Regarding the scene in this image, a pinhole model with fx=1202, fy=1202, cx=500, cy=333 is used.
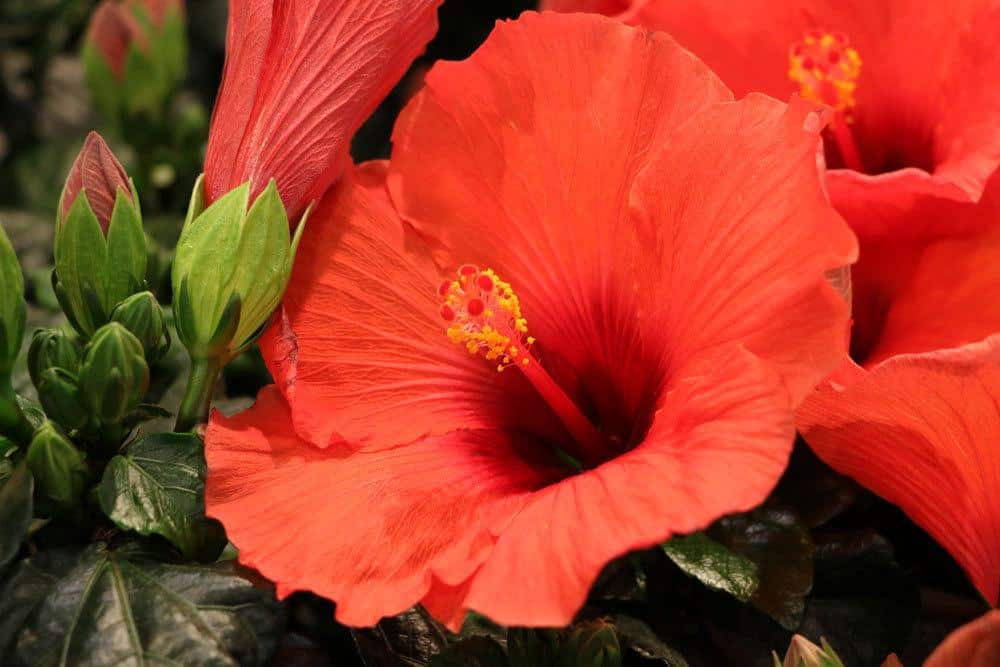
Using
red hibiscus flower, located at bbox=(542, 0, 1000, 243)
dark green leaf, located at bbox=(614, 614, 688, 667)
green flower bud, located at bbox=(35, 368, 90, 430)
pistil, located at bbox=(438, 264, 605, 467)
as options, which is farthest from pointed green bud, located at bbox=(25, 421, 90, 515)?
red hibiscus flower, located at bbox=(542, 0, 1000, 243)

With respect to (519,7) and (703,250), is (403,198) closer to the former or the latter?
(703,250)

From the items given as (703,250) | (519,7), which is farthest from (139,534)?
(519,7)

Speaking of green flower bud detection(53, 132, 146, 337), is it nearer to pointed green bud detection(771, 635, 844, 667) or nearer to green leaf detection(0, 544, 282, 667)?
green leaf detection(0, 544, 282, 667)

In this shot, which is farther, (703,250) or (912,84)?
(912,84)

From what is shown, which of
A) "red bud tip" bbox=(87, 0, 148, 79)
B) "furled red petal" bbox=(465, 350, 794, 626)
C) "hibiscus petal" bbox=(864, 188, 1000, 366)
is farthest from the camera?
"red bud tip" bbox=(87, 0, 148, 79)

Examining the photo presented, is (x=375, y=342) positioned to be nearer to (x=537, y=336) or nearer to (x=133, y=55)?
(x=537, y=336)
